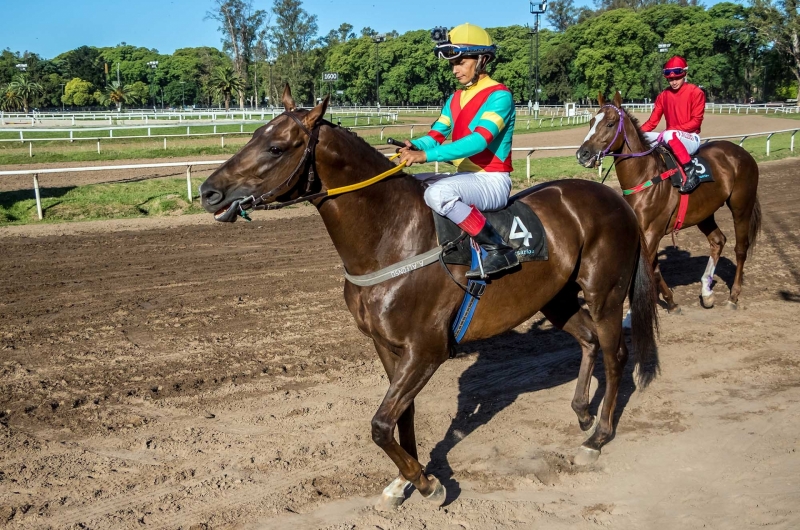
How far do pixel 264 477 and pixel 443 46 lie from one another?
9.42ft

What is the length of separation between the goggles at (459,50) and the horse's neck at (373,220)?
80cm

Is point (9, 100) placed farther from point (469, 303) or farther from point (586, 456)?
point (586, 456)

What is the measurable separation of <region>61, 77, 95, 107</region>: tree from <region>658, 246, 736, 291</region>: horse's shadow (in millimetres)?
84094

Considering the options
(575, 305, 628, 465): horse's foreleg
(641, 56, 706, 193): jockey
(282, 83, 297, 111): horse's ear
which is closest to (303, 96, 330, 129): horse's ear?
(282, 83, 297, 111): horse's ear

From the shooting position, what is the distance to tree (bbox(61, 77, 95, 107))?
81.0 m

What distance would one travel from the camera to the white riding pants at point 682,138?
7941mm

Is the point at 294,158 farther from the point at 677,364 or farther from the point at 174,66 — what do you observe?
the point at 174,66

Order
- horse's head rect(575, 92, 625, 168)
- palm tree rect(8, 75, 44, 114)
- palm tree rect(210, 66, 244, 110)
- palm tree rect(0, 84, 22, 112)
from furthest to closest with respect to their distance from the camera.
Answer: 1. palm tree rect(8, 75, 44, 114)
2. palm tree rect(0, 84, 22, 112)
3. palm tree rect(210, 66, 244, 110)
4. horse's head rect(575, 92, 625, 168)

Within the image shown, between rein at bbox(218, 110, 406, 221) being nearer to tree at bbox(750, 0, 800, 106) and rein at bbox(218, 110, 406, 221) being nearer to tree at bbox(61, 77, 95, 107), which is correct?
tree at bbox(750, 0, 800, 106)

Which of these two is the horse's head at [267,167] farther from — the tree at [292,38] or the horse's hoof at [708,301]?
the tree at [292,38]

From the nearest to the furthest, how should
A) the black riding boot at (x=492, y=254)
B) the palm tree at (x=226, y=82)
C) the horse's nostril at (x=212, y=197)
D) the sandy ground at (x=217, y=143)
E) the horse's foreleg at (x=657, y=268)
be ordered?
the horse's nostril at (x=212, y=197) → the black riding boot at (x=492, y=254) → the horse's foreleg at (x=657, y=268) → the sandy ground at (x=217, y=143) → the palm tree at (x=226, y=82)

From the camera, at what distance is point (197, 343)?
6668 millimetres

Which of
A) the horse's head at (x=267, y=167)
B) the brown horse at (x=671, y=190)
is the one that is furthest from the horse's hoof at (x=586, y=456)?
the brown horse at (x=671, y=190)

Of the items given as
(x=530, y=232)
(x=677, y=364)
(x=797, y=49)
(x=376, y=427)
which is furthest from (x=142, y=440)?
(x=797, y=49)
